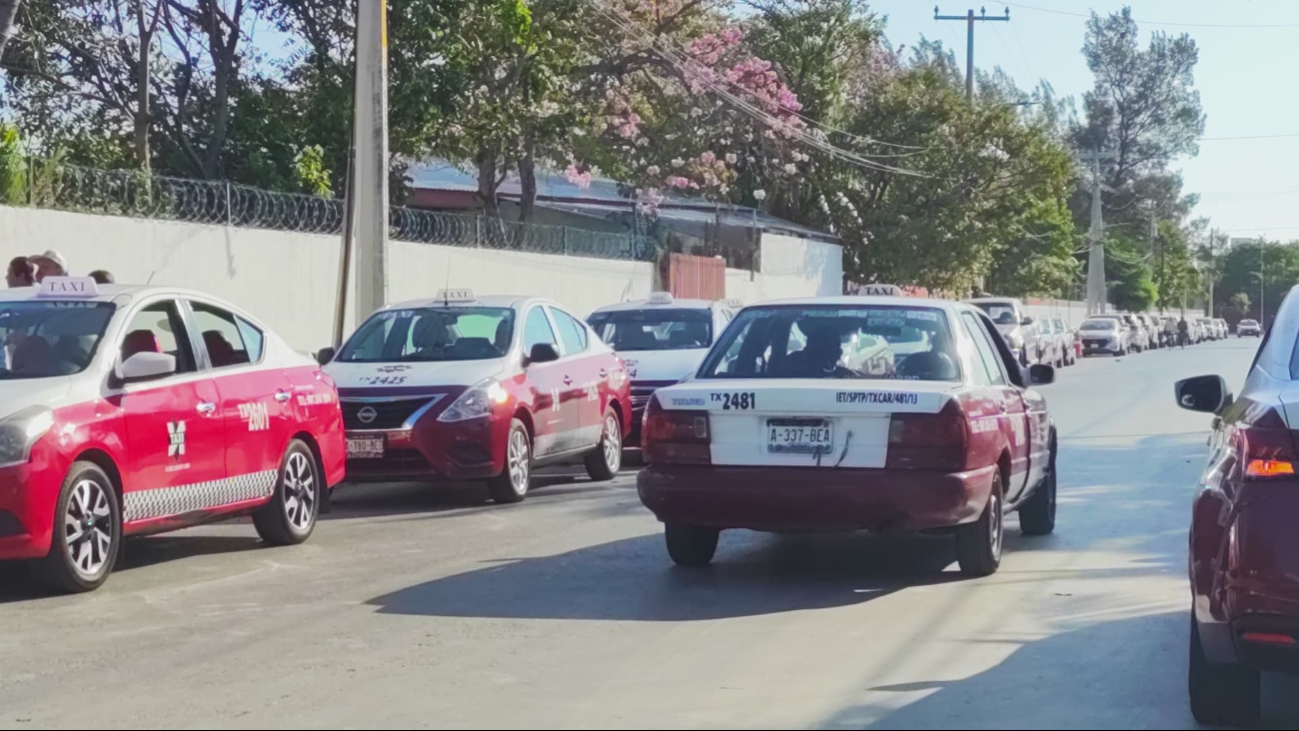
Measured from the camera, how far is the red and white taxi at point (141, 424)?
877cm

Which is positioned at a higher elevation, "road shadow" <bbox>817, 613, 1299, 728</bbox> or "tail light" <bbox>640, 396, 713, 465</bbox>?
"tail light" <bbox>640, 396, 713, 465</bbox>

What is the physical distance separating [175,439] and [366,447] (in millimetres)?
3134

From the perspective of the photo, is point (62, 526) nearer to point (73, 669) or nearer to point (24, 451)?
point (24, 451)

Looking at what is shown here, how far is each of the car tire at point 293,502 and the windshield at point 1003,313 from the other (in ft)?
93.5

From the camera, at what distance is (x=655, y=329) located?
18.0m

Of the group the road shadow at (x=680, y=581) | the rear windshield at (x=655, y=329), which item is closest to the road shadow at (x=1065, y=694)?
the road shadow at (x=680, y=581)

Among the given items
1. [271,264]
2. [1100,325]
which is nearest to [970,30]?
[1100,325]

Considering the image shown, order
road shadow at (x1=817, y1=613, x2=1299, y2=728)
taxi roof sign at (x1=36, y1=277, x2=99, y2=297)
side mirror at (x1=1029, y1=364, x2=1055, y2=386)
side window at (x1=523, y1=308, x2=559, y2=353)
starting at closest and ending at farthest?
road shadow at (x1=817, y1=613, x2=1299, y2=728)
taxi roof sign at (x1=36, y1=277, x2=99, y2=297)
side mirror at (x1=1029, y1=364, x2=1055, y2=386)
side window at (x1=523, y1=308, x2=559, y2=353)

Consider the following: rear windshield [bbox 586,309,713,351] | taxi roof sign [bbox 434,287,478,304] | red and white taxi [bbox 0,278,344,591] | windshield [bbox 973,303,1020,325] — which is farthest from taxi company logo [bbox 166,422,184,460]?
windshield [bbox 973,303,1020,325]

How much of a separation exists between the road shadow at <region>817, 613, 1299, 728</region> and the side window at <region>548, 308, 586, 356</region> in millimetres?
7486

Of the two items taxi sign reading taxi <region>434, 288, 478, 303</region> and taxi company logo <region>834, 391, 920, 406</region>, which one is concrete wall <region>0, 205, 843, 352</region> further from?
taxi company logo <region>834, 391, 920, 406</region>

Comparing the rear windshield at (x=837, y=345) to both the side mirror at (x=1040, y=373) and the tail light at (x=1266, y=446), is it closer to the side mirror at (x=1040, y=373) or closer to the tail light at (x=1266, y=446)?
the side mirror at (x=1040, y=373)

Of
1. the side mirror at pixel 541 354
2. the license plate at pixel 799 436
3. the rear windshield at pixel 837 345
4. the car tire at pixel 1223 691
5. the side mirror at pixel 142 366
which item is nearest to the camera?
the car tire at pixel 1223 691

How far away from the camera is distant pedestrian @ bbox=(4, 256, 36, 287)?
42.1ft
